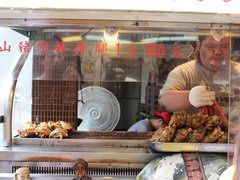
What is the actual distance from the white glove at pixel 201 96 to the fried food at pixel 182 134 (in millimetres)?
710

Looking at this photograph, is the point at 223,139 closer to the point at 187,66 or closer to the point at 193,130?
the point at 193,130

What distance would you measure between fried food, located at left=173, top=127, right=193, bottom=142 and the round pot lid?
1878mm


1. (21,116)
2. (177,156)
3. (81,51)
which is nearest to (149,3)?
(81,51)

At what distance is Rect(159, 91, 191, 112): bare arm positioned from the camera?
9.67 feet

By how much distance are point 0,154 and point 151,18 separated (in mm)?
1400

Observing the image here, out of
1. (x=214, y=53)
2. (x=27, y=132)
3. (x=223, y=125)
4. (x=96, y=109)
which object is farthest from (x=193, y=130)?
(x=96, y=109)

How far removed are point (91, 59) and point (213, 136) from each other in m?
1.36

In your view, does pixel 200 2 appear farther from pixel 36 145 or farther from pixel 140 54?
pixel 36 145

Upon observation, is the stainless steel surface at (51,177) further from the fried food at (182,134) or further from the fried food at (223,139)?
the fried food at (223,139)

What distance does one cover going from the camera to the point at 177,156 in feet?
6.17

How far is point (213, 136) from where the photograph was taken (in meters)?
1.98

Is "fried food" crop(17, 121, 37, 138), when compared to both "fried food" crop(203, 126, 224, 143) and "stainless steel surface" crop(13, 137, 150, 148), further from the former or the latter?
"fried food" crop(203, 126, 224, 143)

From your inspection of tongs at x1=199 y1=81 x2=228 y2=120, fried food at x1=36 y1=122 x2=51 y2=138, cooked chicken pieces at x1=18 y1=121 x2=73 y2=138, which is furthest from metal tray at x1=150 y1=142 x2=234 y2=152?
fried food at x1=36 y1=122 x2=51 y2=138

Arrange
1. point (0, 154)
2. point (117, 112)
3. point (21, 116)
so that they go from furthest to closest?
point (117, 112) < point (21, 116) < point (0, 154)
